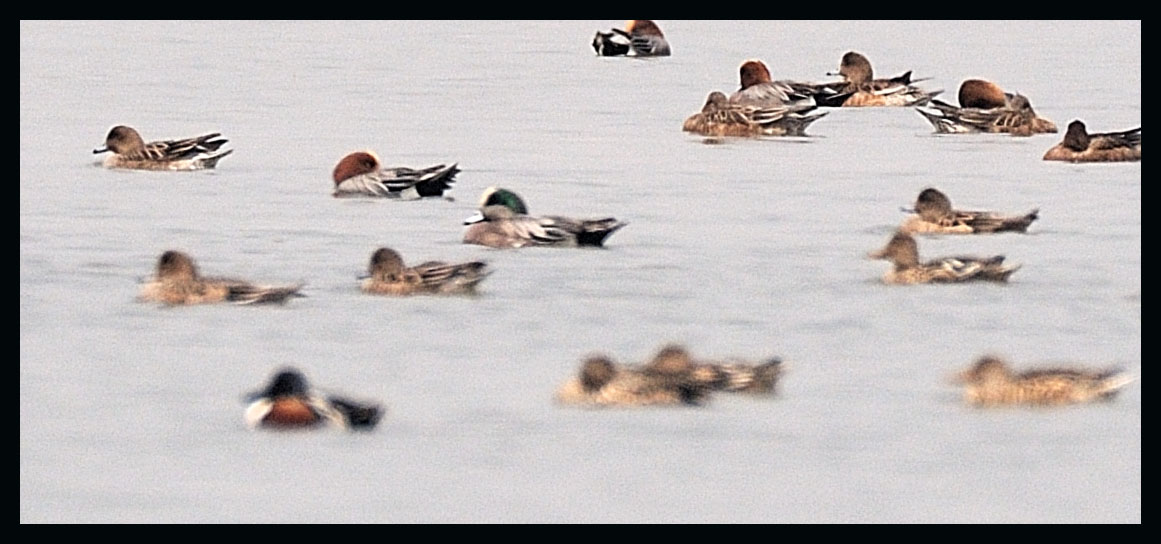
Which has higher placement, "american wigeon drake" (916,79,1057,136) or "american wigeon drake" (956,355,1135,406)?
"american wigeon drake" (916,79,1057,136)

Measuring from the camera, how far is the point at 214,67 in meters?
31.4

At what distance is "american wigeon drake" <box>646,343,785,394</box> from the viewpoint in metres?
12.0

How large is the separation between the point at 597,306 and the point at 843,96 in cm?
1244

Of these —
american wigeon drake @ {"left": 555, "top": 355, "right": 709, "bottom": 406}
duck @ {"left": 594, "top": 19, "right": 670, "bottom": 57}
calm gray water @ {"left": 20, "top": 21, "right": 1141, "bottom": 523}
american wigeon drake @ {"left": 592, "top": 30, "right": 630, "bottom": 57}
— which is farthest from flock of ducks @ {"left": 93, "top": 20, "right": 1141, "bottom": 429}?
duck @ {"left": 594, "top": 19, "right": 670, "bottom": 57}

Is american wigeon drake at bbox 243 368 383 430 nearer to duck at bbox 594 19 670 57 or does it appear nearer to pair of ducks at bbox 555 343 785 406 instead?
pair of ducks at bbox 555 343 785 406

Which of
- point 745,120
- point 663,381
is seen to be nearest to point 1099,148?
point 745,120

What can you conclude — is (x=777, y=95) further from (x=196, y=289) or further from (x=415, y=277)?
(x=196, y=289)

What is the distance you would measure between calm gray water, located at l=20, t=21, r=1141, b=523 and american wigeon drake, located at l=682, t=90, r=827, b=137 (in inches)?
17.1

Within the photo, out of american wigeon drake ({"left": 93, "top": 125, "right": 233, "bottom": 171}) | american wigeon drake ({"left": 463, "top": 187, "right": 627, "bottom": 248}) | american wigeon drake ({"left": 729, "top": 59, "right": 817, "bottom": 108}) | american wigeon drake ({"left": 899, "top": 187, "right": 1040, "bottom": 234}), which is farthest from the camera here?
american wigeon drake ({"left": 729, "top": 59, "right": 817, "bottom": 108})

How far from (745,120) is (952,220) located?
22.3ft

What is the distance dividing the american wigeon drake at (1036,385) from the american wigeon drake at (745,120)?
1192 centimetres

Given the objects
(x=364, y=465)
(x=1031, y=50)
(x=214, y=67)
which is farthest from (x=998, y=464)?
(x=1031, y=50)

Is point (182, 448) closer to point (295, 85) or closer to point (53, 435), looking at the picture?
point (53, 435)

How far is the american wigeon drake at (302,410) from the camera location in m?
11.4
